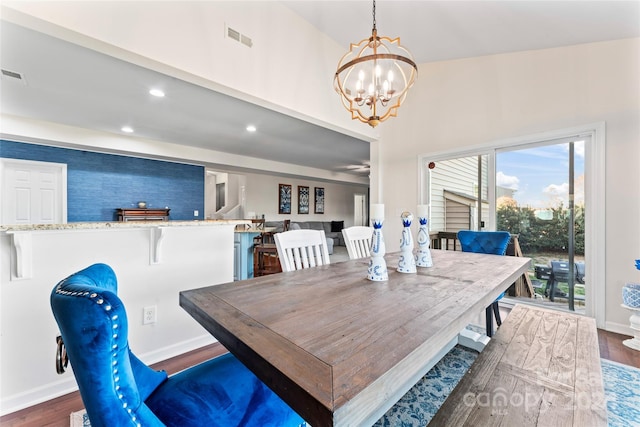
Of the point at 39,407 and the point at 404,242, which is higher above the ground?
the point at 404,242

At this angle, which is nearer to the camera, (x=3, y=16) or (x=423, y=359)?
(x=423, y=359)

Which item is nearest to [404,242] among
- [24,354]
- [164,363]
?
[164,363]

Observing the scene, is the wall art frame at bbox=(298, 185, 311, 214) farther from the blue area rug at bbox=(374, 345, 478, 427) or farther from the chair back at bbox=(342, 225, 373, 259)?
the blue area rug at bbox=(374, 345, 478, 427)

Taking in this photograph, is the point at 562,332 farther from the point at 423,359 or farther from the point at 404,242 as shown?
the point at 423,359

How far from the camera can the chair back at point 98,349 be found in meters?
0.49

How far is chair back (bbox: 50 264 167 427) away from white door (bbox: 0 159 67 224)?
6.06 meters

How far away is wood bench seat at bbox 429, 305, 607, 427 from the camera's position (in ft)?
2.76

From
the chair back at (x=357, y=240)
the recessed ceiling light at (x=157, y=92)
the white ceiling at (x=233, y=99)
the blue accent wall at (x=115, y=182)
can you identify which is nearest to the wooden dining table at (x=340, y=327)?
the chair back at (x=357, y=240)

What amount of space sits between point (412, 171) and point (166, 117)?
12.5 feet

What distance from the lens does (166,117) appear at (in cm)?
413

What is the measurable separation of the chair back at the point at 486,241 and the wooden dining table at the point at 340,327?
1148 mm

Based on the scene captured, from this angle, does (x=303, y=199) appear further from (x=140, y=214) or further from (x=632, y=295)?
(x=632, y=295)

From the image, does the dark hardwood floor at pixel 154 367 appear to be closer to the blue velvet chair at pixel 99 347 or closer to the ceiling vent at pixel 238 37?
the blue velvet chair at pixel 99 347

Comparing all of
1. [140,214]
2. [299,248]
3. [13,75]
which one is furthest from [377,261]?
[140,214]
